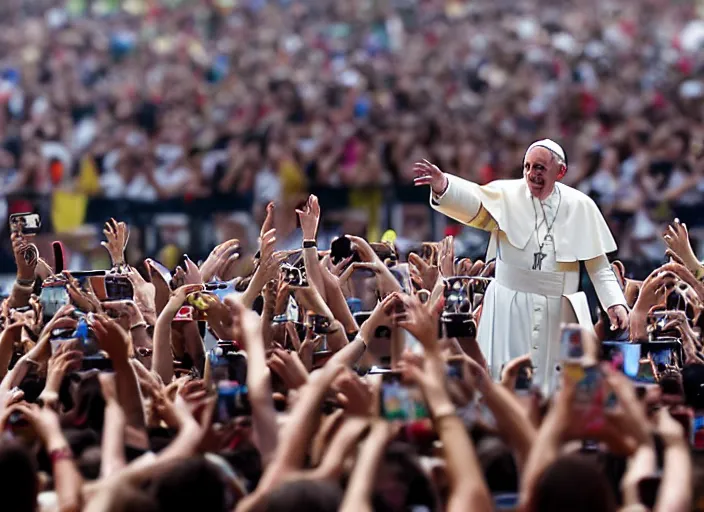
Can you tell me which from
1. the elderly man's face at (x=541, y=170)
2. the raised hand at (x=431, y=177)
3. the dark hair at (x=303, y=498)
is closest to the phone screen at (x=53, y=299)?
the raised hand at (x=431, y=177)

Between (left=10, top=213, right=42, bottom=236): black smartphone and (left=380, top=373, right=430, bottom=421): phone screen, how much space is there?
4.77 m

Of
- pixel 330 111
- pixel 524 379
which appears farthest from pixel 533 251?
pixel 330 111

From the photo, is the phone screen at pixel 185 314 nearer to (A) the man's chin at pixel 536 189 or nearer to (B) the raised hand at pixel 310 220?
(B) the raised hand at pixel 310 220

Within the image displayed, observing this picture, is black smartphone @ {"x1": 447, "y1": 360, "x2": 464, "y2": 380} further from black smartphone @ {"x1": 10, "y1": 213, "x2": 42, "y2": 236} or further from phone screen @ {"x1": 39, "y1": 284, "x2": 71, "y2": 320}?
black smartphone @ {"x1": 10, "y1": 213, "x2": 42, "y2": 236}

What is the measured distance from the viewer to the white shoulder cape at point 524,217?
415 inches

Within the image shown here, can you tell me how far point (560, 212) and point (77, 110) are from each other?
15304 millimetres

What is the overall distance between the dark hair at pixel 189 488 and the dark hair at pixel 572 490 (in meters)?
1.05

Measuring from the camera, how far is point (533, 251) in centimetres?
1059

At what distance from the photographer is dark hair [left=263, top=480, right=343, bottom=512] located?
5.59m

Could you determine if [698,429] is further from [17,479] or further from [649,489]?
[17,479]

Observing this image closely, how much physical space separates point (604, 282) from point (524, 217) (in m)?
0.61

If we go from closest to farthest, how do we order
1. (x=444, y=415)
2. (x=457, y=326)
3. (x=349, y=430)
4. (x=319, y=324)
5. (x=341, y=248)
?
(x=444, y=415), (x=349, y=430), (x=457, y=326), (x=319, y=324), (x=341, y=248)

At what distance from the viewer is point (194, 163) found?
2180 cm

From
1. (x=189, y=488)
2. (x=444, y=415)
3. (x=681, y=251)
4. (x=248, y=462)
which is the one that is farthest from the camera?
(x=681, y=251)
